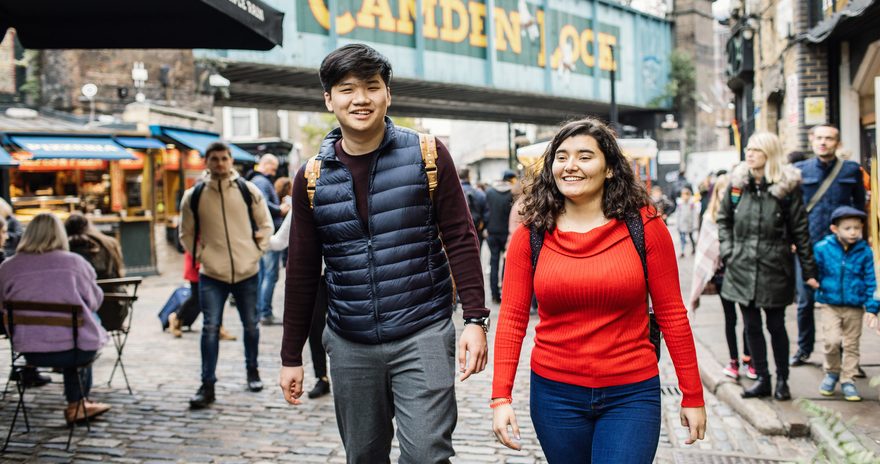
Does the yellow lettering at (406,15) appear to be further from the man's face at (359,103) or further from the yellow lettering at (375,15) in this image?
the man's face at (359,103)

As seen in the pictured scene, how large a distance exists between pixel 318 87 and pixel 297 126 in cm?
1938

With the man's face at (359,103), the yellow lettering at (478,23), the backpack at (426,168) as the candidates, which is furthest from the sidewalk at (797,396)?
the yellow lettering at (478,23)

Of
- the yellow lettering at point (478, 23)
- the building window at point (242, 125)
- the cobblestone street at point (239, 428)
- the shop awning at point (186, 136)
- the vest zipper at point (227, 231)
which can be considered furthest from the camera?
the building window at point (242, 125)

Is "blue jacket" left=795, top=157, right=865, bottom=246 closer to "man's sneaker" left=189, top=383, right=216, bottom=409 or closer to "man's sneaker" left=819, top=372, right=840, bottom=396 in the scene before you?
"man's sneaker" left=819, top=372, right=840, bottom=396

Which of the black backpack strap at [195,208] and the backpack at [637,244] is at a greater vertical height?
the black backpack strap at [195,208]

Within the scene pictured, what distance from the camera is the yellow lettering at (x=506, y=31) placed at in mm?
24594

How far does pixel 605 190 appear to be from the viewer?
2980 mm

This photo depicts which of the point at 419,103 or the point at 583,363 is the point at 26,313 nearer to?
the point at 583,363

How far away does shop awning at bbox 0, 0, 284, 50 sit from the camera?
6051 mm

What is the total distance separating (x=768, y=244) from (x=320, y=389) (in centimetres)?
347

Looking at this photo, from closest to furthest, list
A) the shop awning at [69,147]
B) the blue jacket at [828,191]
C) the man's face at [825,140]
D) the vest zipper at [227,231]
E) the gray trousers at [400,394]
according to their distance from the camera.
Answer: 1. the gray trousers at [400,394]
2. the vest zipper at [227,231]
3. the man's face at [825,140]
4. the blue jacket at [828,191]
5. the shop awning at [69,147]

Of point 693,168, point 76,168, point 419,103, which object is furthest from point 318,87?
point 693,168

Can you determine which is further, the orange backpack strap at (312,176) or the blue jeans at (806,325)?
the blue jeans at (806,325)

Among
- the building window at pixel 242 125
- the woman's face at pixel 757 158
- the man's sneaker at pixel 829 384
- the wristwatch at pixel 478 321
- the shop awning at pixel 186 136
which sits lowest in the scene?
the man's sneaker at pixel 829 384
